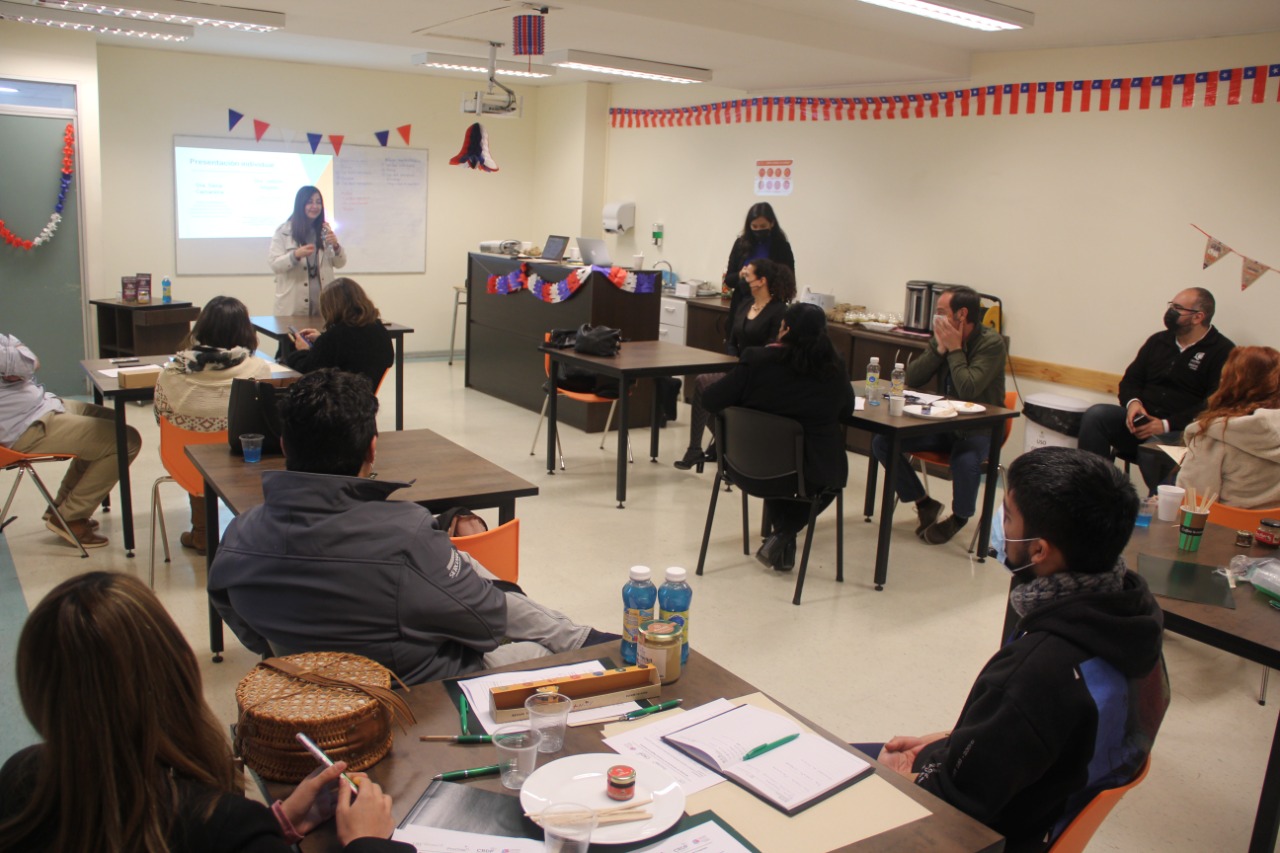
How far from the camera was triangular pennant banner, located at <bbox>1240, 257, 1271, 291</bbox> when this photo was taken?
501cm

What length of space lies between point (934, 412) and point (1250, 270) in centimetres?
204

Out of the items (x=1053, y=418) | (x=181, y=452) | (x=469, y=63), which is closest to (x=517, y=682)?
(x=181, y=452)

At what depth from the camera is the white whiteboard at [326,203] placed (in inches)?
327

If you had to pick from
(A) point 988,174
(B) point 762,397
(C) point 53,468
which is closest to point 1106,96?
(A) point 988,174

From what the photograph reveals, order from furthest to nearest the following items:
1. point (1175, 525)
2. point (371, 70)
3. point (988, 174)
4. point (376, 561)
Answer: point (371, 70), point (988, 174), point (1175, 525), point (376, 561)

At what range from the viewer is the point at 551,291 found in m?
6.90

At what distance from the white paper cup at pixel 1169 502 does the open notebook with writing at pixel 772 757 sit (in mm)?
1893

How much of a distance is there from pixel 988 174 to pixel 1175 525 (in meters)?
3.67

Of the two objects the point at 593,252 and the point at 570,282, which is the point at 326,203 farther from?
the point at 570,282

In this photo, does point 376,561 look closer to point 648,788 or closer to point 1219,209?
point 648,788

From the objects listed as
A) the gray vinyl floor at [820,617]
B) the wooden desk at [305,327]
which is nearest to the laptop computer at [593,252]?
the wooden desk at [305,327]

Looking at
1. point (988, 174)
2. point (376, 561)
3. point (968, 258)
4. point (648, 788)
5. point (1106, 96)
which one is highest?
point (1106, 96)

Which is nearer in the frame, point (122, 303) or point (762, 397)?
point (762, 397)

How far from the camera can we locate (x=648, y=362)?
5.34 meters
